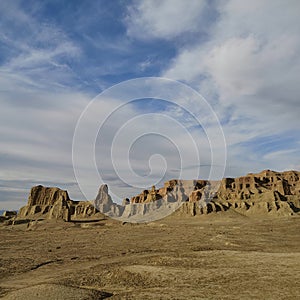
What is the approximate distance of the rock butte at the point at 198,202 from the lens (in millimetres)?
131875

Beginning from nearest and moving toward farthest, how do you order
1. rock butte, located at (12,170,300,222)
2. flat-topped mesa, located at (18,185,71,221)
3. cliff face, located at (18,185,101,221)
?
rock butte, located at (12,170,300,222) → flat-topped mesa, located at (18,185,71,221) → cliff face, located at (18,185,101,221)

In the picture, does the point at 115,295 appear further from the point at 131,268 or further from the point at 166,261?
the point at 166,261

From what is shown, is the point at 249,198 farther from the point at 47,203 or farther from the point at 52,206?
the point at 47,203

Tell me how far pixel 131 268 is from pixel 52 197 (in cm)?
15417

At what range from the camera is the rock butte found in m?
132

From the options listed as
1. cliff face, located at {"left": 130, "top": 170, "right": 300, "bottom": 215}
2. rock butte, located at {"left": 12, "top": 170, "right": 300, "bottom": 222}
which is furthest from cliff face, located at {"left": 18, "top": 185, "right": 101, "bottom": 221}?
cliff face, located at {"left": 130, "top": 170, "right": 300, "bottom": 215}

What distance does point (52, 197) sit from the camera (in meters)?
165

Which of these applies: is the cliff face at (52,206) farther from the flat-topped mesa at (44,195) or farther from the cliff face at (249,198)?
the cliff face at (249,198)

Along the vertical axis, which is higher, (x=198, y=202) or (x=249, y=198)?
(x=249, y=198)

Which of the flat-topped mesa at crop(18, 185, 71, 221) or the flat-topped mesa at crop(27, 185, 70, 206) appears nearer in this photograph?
the flat-topped mesa at crop(18, 185, 71, 221)

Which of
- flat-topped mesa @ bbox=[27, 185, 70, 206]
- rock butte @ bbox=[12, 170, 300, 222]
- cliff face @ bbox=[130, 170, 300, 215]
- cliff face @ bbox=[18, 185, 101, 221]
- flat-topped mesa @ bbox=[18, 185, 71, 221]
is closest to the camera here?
cliff face @ bbox=[130, 170, 300, 215]

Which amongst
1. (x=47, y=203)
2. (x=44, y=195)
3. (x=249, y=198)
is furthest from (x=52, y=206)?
(x=249, y=198)

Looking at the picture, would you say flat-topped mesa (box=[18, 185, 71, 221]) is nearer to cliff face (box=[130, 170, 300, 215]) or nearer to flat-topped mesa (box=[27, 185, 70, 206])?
flat-topped mesa (box=[27, 185, 70, 206])

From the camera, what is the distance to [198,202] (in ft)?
486
